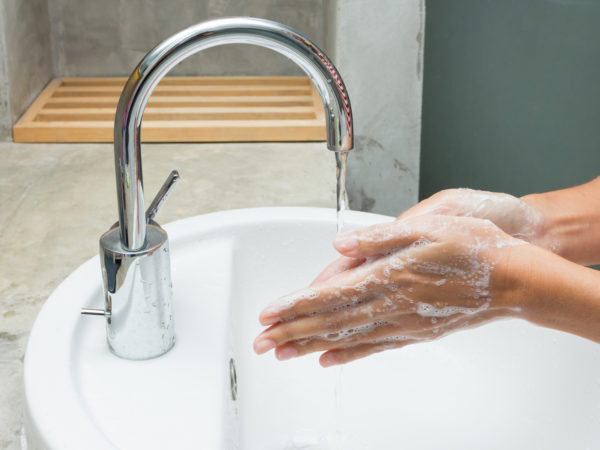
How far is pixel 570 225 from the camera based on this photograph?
36.4 inches

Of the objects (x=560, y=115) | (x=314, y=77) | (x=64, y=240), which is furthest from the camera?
(x=560, y=115)

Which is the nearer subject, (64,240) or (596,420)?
(596,420)

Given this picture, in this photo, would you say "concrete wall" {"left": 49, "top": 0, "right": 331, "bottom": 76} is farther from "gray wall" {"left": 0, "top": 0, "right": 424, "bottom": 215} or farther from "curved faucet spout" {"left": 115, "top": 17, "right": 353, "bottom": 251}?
"curved faucet spout" {"left": 115, "top": 17, "right": 353, "bottom": 251}

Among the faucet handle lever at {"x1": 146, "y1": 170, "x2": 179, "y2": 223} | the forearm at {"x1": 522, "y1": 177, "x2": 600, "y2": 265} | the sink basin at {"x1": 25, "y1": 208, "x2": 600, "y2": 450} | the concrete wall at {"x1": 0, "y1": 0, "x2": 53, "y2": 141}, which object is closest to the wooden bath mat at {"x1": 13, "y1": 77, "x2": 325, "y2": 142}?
the concrete wall at {"x1": 0, "y1": 0, "x2": 53, "y2": 141}

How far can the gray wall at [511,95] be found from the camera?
1559 millimetres

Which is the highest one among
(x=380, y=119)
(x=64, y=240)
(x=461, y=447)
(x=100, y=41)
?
(x=100, y=41)

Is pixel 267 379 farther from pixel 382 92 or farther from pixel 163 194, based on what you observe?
pixel 382 92

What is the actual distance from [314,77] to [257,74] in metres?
1.58

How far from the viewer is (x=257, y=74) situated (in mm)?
2193

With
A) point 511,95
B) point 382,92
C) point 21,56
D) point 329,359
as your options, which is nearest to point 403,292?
point 329,359

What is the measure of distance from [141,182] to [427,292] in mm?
306

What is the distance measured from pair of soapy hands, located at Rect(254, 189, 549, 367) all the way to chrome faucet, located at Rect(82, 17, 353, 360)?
120 mm

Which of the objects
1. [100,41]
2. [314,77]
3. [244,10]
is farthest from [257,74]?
[314,77]

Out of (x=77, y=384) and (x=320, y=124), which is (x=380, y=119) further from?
(x=77, y=384)
